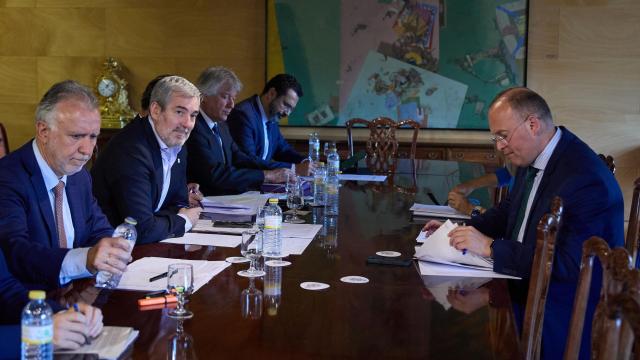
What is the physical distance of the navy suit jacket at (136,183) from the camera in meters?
2.67

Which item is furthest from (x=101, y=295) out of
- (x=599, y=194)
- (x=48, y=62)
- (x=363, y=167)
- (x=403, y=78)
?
(x=48, y=62)

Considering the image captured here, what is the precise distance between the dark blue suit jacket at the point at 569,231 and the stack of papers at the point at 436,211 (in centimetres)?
90

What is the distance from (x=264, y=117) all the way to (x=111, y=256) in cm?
345

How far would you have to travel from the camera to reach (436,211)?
3.34 m

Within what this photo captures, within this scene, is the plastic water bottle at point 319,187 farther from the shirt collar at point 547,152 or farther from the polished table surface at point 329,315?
the shirt collar at point 547,152

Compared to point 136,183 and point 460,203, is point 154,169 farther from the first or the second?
point 460,203

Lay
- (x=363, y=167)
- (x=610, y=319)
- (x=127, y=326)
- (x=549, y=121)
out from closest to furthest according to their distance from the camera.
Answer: (x=610, y=319) < (x=127, y=326) < (x=549, y=121) < (x=363, y=167)

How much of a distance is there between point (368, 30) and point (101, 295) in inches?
201

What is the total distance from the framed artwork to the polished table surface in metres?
4.14

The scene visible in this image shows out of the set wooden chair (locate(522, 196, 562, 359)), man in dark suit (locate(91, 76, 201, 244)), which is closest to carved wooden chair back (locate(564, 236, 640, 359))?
wooden chair (locate(522, 196, 562, 359))

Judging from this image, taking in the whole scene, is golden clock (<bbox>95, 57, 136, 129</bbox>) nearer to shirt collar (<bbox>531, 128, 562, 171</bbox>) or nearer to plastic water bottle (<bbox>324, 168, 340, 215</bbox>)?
plastic water bottle (<bbox>324, 168, 340, 215</bbox>)

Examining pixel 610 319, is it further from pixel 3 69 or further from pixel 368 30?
pixel 3 69

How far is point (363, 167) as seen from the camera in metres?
5.34

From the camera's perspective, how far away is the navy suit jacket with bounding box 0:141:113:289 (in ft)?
6.74
